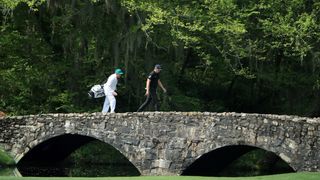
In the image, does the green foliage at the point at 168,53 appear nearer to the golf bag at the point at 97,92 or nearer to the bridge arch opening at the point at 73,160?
the bridge arch opening at the point at 73,160

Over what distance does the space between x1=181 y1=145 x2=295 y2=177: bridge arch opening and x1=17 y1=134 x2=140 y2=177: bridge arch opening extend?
341cm

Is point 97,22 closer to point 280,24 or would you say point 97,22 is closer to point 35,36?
point 35,36

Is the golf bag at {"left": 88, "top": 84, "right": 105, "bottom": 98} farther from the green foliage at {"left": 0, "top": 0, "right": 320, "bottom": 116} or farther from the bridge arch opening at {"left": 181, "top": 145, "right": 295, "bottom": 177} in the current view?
the bridge arch opening at {"left": 181, "top": 145, "right": 295, "bottom": 177}

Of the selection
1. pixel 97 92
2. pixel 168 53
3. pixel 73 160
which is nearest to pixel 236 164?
pixel 168 53

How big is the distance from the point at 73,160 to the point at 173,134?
9412mm

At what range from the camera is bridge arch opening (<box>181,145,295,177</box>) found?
2103cm

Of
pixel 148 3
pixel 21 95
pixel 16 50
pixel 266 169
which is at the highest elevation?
pixel 148 3

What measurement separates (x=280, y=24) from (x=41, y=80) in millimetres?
10376

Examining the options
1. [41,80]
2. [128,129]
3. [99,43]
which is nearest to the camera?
[128,129]

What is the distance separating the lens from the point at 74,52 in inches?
1120

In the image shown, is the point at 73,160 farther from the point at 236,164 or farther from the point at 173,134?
the point at 173,134

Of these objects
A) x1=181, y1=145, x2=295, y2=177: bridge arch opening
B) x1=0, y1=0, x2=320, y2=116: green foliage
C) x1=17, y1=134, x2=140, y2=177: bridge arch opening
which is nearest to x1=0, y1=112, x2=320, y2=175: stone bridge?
x1=181, y1=145, x2=295, y2=177: bridge arch opening

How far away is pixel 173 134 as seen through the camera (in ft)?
67.7

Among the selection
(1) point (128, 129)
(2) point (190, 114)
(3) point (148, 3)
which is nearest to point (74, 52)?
(3) point (148, 3)
